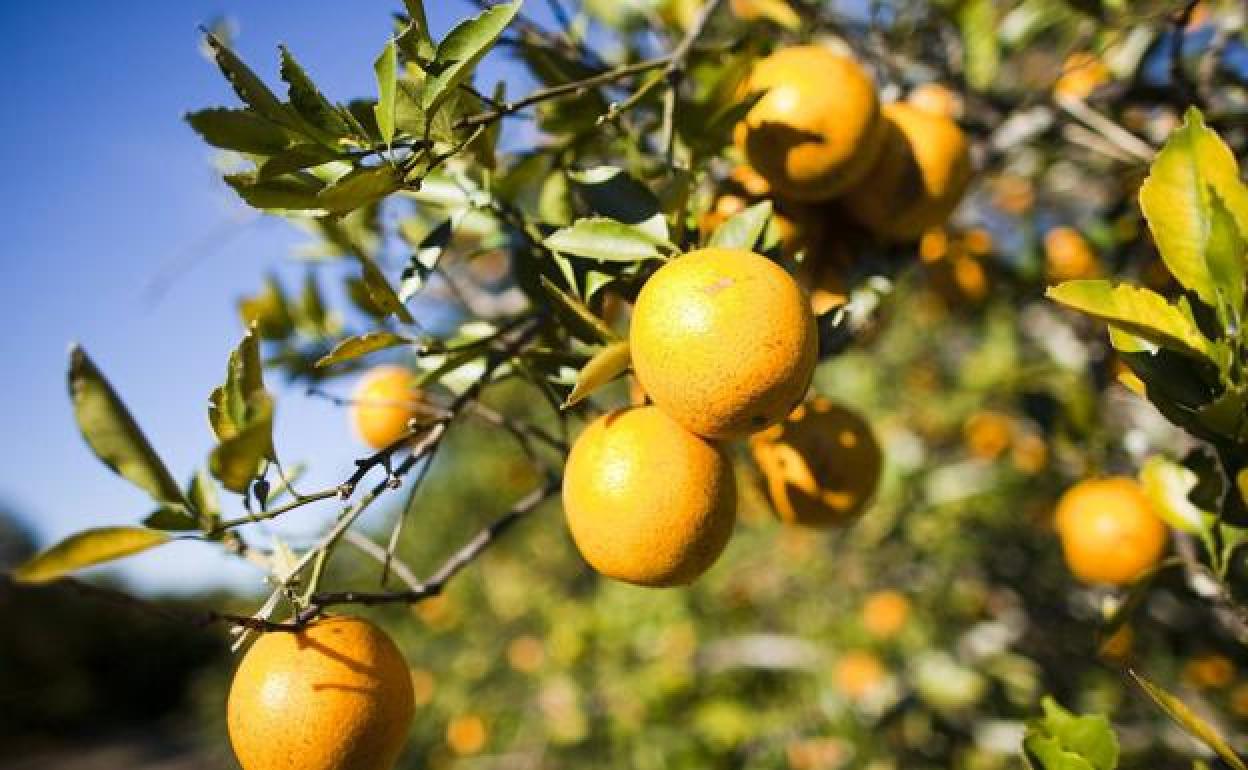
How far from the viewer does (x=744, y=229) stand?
2.85ft

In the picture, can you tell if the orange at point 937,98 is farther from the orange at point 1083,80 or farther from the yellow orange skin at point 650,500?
the yellow orange skin at point 650,500

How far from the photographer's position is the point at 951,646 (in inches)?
95.0

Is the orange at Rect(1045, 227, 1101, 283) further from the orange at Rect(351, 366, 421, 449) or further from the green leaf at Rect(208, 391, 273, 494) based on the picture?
the green leaf at Rect(208, 391, 273, 494)

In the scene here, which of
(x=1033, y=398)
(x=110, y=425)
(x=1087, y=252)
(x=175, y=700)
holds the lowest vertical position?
(x=175, y=700)

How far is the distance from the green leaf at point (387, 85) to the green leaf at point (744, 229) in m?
0.35

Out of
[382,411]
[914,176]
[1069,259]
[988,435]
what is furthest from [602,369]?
[988,435]

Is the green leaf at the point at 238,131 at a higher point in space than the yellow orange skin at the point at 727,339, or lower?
higher

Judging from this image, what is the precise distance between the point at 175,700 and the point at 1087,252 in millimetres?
15260

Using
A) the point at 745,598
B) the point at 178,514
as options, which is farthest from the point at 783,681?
the point at 178,514

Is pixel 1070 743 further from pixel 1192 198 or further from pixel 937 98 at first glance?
pixel 937 98

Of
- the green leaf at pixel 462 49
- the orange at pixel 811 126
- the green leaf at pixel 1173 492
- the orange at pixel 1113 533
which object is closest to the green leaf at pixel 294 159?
the green leaf at pixel 462 49

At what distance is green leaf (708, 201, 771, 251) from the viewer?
2.83 feet

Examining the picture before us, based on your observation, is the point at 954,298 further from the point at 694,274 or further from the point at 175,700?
the point at 175,700

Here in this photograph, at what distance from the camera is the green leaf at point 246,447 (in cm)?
59
